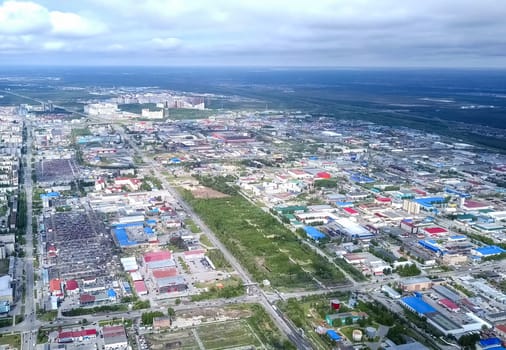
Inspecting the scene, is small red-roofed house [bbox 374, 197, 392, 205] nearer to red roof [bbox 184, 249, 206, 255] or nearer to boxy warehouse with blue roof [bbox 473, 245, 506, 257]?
boxy warehouse with blue roof [bbox 473, 245, 506, 257]

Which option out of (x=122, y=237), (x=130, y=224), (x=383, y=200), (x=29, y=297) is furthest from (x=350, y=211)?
(x=29, y=297)

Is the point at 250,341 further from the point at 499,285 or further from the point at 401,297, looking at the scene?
the point at 499,285

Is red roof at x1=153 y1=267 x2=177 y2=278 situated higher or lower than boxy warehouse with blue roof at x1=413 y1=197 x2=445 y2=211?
lower

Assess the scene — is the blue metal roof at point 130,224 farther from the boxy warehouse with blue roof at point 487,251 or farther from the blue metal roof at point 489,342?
the blue metal roof at point 489,342

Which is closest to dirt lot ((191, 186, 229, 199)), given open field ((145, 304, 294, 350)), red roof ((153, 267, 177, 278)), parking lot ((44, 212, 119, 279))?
parking lot ((44, 212, 119, 279))

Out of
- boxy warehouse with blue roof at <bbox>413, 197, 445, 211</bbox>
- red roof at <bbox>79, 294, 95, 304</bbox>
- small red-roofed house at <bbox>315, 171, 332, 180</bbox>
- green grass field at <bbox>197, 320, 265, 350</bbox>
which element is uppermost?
small red-roofed house at <bbox>315, 171, 332, 180</bbox>

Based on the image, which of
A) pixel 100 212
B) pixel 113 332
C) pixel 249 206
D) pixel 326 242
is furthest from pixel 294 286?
pixel 100 212

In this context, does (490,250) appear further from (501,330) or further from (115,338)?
(115,338)
